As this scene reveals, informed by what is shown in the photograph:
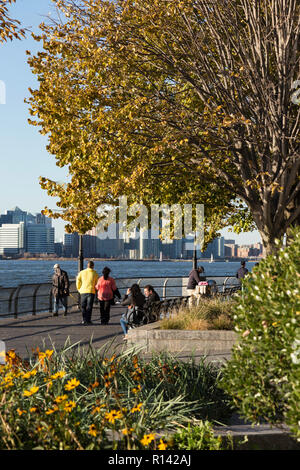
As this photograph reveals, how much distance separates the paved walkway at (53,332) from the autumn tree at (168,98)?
3.18 metres

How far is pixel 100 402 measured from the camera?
5.04 meters

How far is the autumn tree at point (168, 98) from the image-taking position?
14945 millimetres

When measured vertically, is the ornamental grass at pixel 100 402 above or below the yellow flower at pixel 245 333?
below

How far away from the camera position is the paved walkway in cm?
1320

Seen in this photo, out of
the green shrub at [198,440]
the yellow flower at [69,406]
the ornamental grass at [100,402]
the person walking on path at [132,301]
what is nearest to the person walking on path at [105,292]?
the person walking on path at [132,301]

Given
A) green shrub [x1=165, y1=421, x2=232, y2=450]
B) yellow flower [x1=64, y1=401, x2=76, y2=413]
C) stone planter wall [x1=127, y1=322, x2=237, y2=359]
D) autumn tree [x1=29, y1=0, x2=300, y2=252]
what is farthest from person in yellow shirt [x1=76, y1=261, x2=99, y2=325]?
yellow flower [x1=64, y1=401, x2=76, y2=413]

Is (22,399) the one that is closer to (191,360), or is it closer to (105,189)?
(191,360)

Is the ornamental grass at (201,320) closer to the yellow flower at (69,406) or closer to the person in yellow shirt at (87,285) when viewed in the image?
the person in yellow shirt at (87,285)

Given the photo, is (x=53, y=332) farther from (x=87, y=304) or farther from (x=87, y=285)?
(x=87, y=285)

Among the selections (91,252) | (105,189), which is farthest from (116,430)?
(91,252)

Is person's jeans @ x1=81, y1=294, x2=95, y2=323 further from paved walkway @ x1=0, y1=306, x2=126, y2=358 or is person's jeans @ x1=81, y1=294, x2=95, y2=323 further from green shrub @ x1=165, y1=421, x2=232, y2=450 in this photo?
green shrub @ x1=165, y1=421, x2=232, y2=450

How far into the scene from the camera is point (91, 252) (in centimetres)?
17112

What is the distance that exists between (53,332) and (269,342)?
11.9 meters

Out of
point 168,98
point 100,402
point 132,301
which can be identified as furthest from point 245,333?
point 168,98
